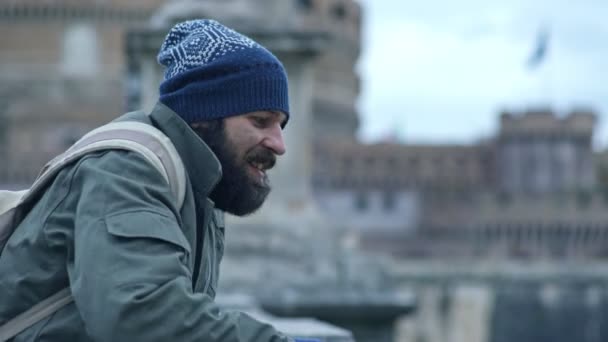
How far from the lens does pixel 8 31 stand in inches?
2162

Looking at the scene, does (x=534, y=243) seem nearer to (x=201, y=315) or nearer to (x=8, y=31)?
(x=8, y=31)

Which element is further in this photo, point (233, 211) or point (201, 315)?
point (233, 211)

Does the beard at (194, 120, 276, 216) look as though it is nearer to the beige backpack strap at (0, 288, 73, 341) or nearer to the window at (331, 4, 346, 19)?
the beige backpack strap at (0, 288, 73, 341)

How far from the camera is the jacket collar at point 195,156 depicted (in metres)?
1.87

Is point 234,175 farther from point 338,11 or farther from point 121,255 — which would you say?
point 338,11

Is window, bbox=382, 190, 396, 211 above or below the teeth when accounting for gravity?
below

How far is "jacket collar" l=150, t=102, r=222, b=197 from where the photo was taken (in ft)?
6.13

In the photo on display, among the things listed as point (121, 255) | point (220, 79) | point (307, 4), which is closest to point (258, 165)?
point (220, 79)

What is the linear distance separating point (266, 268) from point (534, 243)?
151 ft

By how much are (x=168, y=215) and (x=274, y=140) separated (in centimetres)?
25

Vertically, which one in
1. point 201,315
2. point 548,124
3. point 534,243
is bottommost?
point 534,243

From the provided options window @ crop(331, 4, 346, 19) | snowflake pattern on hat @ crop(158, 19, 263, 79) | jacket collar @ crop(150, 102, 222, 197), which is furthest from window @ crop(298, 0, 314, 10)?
jacket collar @ crop(150, 102, 222, 197)

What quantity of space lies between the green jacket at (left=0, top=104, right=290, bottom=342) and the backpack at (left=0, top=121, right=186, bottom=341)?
0.01m

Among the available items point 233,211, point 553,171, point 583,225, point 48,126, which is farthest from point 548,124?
point 233,211
